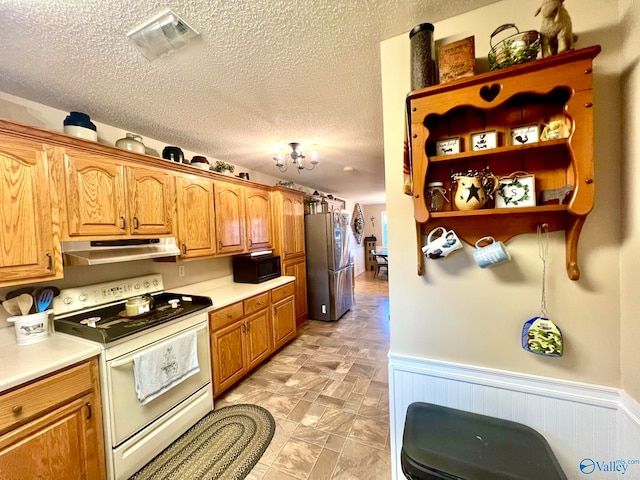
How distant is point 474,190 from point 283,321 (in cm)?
265

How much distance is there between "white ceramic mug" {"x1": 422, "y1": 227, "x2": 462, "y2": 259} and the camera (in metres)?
1.02

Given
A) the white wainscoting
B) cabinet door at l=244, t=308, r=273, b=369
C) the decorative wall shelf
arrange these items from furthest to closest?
1. cabinet door at l=244, t=308, r=273, b=369
2. the white wainscoting
3. the decorative wall shelf

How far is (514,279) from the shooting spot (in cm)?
101

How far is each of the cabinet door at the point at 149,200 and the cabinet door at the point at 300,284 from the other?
1.74 m

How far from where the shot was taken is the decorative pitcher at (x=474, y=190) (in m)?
0.94

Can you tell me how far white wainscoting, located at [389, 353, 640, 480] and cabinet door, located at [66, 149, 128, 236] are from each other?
209 cm

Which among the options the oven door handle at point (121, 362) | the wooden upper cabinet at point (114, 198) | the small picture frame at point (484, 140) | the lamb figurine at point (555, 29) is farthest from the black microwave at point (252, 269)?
the lamb figurine at point (555, 29)

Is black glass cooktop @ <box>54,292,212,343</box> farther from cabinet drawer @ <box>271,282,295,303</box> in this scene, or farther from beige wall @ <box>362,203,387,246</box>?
beige wall @ <box>362,203,387,246</box>

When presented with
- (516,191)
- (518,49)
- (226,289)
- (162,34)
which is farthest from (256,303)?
(518,49)

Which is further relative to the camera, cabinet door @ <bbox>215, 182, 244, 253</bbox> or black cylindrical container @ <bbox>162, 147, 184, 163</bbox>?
cabinet door @ <bbox>215, 182, 244, 253</bbox>

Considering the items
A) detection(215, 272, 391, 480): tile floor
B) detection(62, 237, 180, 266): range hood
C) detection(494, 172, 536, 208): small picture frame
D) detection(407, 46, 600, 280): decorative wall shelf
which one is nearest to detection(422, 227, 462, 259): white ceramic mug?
detection(407, 46, 600, 280): decorative wall shelf

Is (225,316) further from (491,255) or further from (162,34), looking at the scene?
(491,255)

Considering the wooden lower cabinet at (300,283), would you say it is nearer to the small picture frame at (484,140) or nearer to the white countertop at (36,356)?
the white countertop at (36,356)

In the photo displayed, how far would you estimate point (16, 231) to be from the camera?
1273 millimetres
